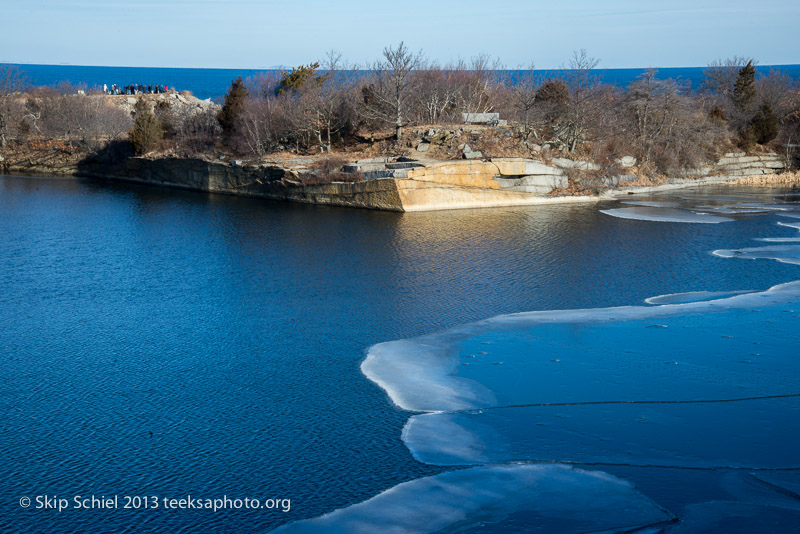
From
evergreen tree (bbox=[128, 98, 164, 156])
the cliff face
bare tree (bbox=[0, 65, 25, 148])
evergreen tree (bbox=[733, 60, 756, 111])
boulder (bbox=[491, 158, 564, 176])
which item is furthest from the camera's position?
bare tree (bbox=[0, 65, 25, 148])

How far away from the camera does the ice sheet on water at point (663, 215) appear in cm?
3597

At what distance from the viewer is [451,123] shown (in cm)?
4572

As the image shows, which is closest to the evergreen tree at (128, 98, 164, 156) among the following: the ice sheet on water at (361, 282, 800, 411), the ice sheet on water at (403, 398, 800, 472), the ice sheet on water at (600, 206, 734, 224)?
the ice sheet on water at (600, 206, 734, 224)

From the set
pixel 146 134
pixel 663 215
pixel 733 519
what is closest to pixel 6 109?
pixel 146 134

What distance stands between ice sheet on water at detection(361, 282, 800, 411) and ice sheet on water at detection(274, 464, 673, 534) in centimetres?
312

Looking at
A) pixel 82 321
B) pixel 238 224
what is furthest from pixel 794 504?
pixel 238 224

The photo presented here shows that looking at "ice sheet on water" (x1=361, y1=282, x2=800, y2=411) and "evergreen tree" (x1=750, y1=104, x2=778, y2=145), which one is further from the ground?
"evergreen tree" (x1=750, y1=104, x2=778, y2=145)

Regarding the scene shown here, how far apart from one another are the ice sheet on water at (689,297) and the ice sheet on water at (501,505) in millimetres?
11416

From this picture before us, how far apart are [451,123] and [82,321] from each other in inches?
1192

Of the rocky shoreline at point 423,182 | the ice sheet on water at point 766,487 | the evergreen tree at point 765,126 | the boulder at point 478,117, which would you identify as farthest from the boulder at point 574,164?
the ice sheet on water at point 766,487

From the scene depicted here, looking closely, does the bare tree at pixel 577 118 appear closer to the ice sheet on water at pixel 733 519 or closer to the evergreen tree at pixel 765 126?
the evergreen tree at pixel 765 126

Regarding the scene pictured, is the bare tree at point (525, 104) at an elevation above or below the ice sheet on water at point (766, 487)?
above

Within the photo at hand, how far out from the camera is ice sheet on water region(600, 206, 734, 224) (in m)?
36.0

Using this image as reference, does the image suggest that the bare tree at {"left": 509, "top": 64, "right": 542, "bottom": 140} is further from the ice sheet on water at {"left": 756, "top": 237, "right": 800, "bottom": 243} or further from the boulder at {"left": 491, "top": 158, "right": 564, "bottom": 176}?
the ice sheet on water at {"left": 756, "top": 237, "right": 800, "bottom": 243}
